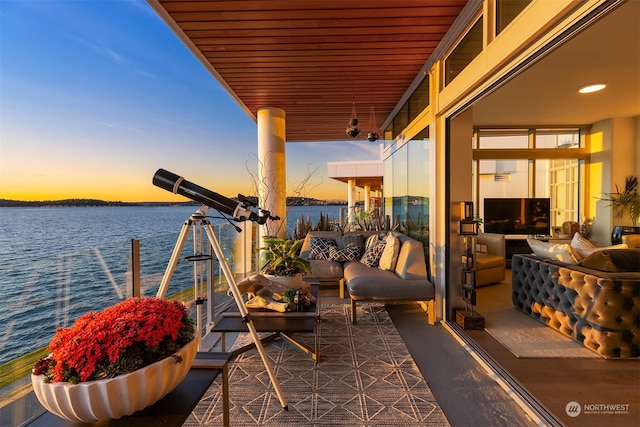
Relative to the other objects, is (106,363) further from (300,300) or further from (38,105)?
(38,105)

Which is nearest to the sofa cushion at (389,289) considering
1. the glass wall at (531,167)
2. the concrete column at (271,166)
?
the concrete column at (271,166)

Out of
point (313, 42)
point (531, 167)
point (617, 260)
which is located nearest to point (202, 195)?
point (313, 42)

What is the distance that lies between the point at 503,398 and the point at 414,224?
266cm

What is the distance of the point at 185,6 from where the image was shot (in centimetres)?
244

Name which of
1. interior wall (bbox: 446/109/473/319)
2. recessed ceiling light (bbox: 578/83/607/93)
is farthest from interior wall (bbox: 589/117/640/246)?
interior wall (bbox: 446/109/473/319)

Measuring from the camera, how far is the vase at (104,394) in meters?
0.76

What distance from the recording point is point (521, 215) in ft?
20.0

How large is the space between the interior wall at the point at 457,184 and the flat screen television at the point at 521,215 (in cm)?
348

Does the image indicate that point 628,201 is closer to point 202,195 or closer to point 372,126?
point 372,126

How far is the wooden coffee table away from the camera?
2227 millimetres

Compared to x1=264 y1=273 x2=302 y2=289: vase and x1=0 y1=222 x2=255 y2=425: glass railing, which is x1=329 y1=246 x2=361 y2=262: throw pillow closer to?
x1=264 y1=273 x2=302 y2=289: vase

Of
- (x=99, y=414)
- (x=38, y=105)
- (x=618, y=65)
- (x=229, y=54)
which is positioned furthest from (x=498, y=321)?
(x=38, y=105)

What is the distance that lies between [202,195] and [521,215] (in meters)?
6.41

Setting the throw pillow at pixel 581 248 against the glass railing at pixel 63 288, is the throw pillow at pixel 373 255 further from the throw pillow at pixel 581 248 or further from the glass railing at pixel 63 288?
the glass railing at pixel 63 288
